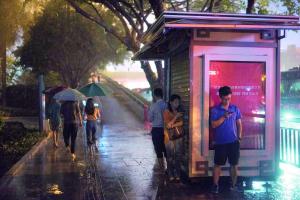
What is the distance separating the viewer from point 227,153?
7945 millimetres

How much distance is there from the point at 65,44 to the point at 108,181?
88.6ft

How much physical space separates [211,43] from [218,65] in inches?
16.3

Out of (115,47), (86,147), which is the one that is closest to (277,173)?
(86,147)

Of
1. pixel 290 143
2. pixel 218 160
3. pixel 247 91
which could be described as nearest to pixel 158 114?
pixel 247 91

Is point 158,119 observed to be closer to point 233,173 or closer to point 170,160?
point 170,160

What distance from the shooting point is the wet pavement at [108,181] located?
8.07 metres

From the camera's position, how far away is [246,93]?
861 centimetres

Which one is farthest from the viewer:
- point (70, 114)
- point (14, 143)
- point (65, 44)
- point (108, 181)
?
point (65, 44)

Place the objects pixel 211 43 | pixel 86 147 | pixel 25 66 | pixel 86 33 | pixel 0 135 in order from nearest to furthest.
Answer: pixel 211 43 < pixel 86 147 < pixel 0 135 < pixel 86 33 < pixel 25 66

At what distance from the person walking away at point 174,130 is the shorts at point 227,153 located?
1141mm

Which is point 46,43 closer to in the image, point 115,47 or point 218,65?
point 115,47

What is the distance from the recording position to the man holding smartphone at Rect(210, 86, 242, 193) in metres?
7.80

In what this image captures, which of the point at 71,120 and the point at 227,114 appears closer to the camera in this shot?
the point at 227,114

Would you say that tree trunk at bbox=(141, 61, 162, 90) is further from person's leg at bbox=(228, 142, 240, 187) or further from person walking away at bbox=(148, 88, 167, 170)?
person's leg at bbox=(228, 142, 240, 187)
